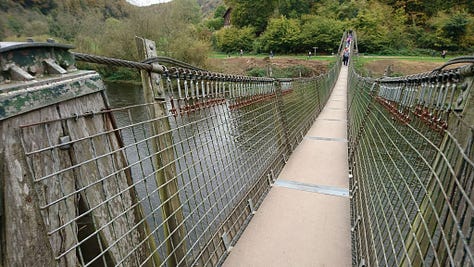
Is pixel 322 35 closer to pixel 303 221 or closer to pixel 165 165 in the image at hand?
pixel 303 221

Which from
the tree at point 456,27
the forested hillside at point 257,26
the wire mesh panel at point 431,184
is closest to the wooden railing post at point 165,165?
the wire mesh panel at point 431,184

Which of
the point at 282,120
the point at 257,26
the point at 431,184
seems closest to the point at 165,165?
the point at 431,184

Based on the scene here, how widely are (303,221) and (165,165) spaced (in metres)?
1.31

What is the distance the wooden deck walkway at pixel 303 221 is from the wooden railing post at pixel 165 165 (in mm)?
488

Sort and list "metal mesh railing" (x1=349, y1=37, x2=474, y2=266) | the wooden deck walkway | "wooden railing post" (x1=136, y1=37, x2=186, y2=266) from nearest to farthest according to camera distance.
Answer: "metal mesh railing" (x1=349, y1=37, x2=474, y2=266) < "wooden railing post" (x1=136, y1=37, x2=186, y2=266) < the wooden deck walkway

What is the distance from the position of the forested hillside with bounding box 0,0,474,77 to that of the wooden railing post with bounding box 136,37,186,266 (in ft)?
63.5

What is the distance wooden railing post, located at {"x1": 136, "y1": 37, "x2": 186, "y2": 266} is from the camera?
4.57ft

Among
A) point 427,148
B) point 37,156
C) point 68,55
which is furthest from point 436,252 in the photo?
point 68,55

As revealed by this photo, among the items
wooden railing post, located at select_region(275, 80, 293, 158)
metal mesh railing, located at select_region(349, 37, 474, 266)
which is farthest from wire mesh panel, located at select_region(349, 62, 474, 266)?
wooden railing post, located at select_region(275, 80, 293, 158)

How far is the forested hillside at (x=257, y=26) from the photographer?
21.7 meters

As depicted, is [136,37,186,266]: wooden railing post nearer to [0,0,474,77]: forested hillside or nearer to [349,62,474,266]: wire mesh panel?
[349,62,474,266]: wire mesh panel

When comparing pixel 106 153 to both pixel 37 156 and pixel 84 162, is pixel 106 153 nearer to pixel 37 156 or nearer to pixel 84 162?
pixel 84 162

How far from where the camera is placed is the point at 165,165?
1430 millimetres

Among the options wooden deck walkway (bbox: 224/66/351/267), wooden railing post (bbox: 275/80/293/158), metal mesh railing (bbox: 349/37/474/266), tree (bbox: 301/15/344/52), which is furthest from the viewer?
tree (bbox: 301/15/344/52)
